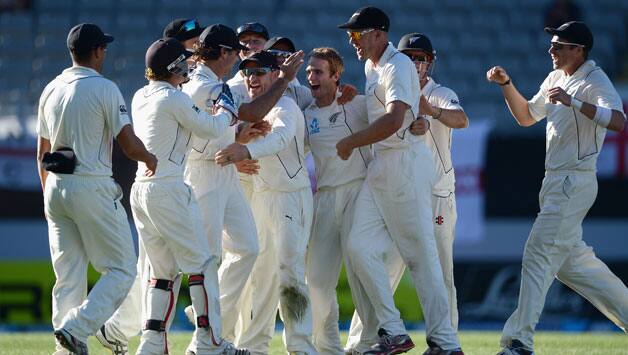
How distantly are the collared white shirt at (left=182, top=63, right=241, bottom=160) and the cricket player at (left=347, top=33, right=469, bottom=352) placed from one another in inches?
62.7

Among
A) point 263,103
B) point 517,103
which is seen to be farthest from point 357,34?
point 517,103

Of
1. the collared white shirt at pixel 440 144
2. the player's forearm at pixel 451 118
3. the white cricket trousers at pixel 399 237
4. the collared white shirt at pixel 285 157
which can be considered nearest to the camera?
the white cricket trousers at pixel 399 237

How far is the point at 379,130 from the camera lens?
851cm

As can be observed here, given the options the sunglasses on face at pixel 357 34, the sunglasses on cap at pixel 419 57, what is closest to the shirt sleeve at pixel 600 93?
the sunglasses on cap at pixel 419 57

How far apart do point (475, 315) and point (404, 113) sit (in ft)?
25.3

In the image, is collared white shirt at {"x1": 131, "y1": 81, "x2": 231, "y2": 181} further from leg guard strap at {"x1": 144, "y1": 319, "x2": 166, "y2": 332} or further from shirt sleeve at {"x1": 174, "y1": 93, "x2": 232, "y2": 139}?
leg guard strap at {"x1": 144, "y1": 319, "x2": 166, "y2": 332}

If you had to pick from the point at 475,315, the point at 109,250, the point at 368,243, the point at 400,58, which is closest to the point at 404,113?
the point at 400,58

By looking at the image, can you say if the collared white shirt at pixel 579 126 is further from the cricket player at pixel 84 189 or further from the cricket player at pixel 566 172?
the cricket player at pixel 84 189

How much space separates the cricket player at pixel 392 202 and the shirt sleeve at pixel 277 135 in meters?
0.42

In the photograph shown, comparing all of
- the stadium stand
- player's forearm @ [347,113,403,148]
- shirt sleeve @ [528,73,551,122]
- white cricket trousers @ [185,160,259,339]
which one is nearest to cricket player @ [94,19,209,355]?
white cricket trousers @ [185,160,259,339]

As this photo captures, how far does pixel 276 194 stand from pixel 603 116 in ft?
8.30

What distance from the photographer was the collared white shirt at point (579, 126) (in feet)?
30.3

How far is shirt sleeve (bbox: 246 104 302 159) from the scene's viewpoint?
8664 millimetres

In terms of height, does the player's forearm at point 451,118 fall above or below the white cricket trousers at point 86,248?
above
